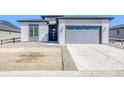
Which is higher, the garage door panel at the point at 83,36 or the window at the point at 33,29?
the window at the point at 33,29

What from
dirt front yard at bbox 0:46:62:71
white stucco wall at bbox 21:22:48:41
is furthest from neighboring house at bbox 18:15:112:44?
dirt front yard at bbox 0:46:62:71

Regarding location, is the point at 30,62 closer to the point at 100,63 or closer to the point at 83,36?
the point at 100,63

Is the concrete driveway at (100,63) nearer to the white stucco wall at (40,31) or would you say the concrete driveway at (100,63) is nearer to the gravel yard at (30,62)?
the gravel yard at (30,62)

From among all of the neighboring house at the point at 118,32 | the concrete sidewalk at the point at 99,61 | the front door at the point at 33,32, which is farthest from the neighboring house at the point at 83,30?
the neighboring house at the point at 118,32

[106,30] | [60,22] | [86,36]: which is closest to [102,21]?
[106,30]

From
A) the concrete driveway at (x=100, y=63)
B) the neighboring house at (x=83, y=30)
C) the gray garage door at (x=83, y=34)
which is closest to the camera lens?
the concrete driveway at (x=100, y=63)

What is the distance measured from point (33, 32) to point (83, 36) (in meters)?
9.39

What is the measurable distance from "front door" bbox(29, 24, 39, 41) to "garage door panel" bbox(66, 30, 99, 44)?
697 cm

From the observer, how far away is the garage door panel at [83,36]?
78.8 ft

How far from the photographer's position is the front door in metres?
28.5

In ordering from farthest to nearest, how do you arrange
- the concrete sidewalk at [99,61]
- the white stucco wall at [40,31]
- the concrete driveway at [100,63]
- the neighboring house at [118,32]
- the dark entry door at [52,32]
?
1. the neighboring house at [118,32]
2. the dark entry door at [52,32]
3. the white stucco wall at [40,31]
4. the concrete sidewalk at [99,61]
5. the concrete driveway at [100,63]

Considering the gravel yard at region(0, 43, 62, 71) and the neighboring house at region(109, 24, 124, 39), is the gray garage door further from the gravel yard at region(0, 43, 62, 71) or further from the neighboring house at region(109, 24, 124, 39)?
the neighboring house at region(109, 24, 124, 39)

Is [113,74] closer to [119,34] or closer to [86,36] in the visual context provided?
[86,36]
